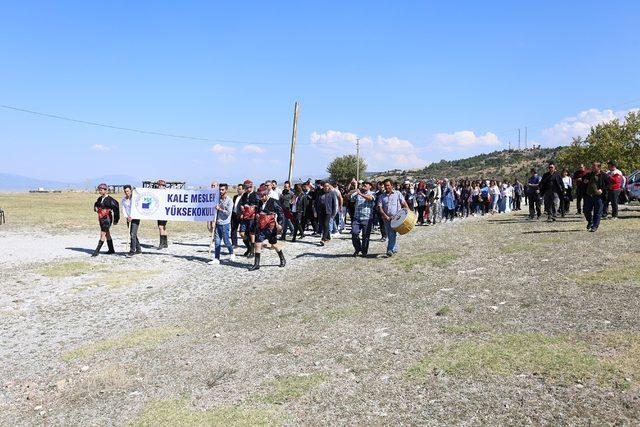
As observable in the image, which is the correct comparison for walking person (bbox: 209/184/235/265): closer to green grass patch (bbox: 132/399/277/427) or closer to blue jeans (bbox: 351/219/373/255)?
blue jeans (bbox: 351/219/373/255)

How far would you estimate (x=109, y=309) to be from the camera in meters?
9.51

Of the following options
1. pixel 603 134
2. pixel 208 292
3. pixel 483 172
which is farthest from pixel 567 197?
pixel 483 172

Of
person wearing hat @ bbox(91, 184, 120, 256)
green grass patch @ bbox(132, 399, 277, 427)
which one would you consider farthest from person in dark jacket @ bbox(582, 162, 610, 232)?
person wearing hat @ bbox(91, 184, 120, 256)

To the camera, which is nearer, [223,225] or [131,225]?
[223,225]

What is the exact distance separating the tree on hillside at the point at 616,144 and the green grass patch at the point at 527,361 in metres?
48.3

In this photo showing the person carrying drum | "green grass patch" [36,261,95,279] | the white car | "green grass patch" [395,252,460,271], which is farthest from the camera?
the white car

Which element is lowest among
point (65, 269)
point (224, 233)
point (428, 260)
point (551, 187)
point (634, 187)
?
point (65, 269)

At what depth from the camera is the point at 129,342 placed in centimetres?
742

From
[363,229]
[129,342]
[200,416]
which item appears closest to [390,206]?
[363,229]

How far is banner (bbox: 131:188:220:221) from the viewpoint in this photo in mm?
15273

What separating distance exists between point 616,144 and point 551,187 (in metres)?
37.1

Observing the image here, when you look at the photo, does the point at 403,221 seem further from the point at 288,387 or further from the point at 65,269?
the point at 65,269

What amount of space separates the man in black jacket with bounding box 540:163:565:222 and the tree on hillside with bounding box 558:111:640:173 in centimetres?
3477

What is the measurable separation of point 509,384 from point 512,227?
45.0 feet
